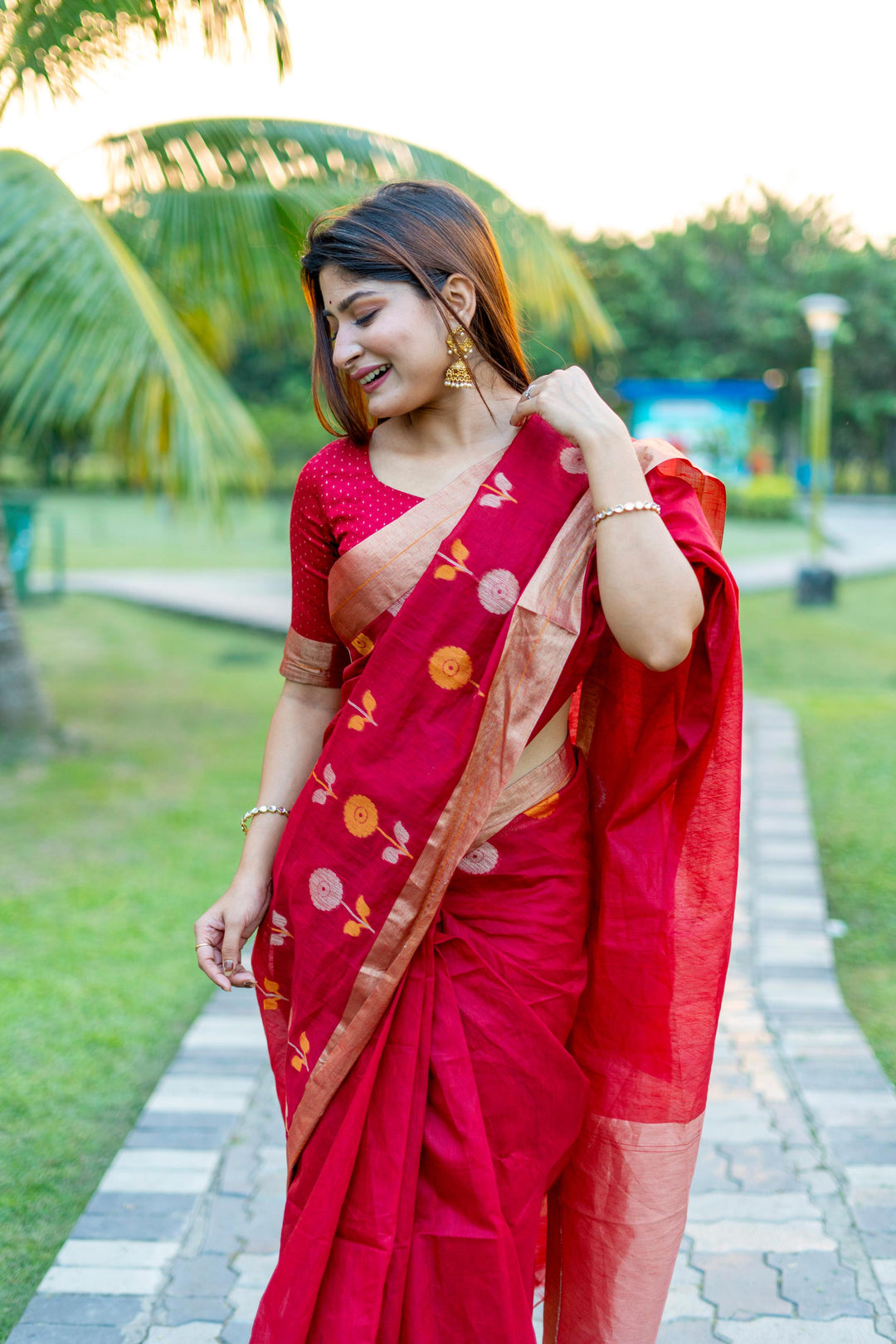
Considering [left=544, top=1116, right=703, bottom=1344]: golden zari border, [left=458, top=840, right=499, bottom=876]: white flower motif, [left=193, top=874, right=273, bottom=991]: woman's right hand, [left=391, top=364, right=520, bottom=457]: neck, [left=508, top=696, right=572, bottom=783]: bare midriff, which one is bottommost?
[left=544, top=1116, right=703, bottom=1344]: golden zari border

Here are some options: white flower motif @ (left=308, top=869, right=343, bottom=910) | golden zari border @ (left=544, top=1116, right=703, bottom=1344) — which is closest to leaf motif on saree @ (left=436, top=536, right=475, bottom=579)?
white flower motif @ (left=308, top=869, right=343, bottom=910)

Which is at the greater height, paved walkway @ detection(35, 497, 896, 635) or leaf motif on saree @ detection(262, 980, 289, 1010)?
leaf motif on saree @ detection(262, 980, 289, 1010)

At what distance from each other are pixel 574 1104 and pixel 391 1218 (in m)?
0.27

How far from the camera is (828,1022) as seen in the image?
316 centimetres

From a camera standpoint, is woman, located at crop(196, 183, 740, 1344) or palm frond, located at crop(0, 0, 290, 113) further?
palm frond, located at crop(0, 0, 290, 113)

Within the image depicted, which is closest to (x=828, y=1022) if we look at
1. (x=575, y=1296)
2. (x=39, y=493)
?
(x=575, y=1296)

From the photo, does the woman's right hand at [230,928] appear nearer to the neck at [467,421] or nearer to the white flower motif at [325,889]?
the white flower motif at [325,889]

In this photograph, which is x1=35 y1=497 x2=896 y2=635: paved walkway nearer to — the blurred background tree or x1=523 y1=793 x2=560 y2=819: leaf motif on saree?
x1=523 y1=793 x2=560 y2=819: leaf motif on saree

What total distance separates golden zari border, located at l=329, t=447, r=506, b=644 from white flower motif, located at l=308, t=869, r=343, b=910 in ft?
1.00

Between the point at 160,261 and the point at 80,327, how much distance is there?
1813 mm

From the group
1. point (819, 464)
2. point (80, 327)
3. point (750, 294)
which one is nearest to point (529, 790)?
point (80, 327)

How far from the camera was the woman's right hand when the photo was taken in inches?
59.6

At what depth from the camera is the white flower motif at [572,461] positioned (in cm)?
141

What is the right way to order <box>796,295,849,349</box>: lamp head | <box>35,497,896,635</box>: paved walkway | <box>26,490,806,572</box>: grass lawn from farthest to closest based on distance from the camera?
<box>26,490,806,572</box>: grass lawn < <box>796,295,849,349</box>: lamp head < <box>35,497,896,635</box>: paved walkway
